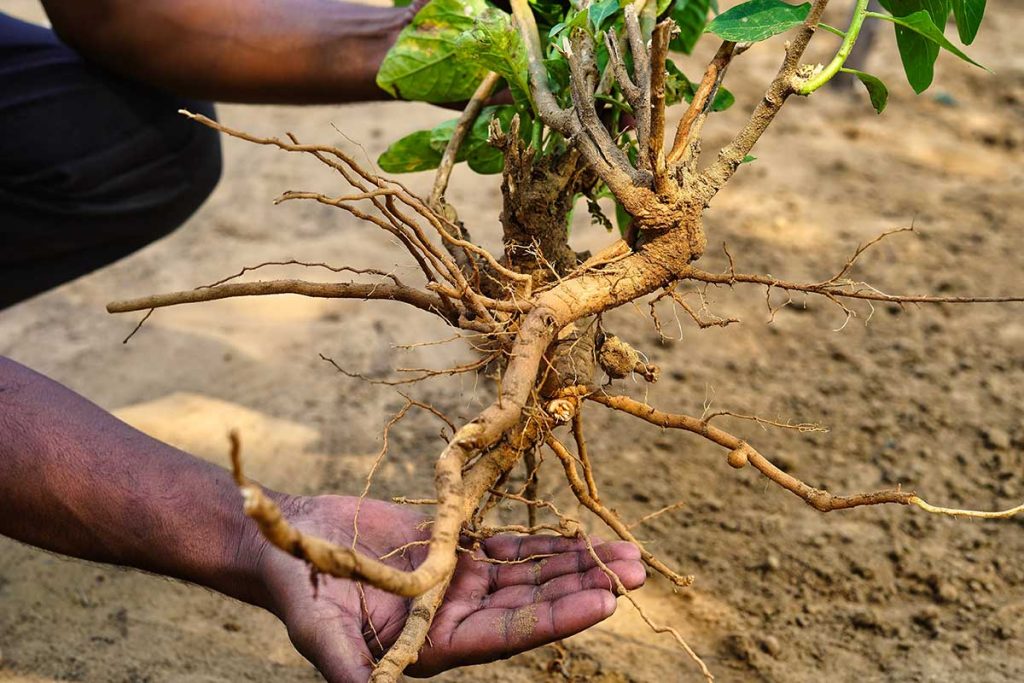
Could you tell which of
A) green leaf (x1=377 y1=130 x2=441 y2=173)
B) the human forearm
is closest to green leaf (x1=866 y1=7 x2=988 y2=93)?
green leaf (x1=377 y1=130 x2=441 y2=173)

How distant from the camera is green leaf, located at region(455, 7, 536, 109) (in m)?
1.29

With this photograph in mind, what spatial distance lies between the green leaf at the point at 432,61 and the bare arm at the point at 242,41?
0.37 m

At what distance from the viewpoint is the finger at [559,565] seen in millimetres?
1251

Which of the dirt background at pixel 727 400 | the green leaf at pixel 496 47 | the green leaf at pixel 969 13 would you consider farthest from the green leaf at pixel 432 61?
the green leaf at pixel 969 13

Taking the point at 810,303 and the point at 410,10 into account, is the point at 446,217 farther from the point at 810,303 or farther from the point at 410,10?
the point at 810,303

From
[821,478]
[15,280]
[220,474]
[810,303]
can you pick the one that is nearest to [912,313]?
[810,303]

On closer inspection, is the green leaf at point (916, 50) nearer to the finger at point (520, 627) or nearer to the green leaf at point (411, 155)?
the green leaf at point (411, 155)

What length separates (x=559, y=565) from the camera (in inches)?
49.8

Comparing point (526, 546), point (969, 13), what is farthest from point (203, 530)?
point (969, 13)

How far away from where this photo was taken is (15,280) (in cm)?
203

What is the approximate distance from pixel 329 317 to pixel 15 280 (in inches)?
28.7

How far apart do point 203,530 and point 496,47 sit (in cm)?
78

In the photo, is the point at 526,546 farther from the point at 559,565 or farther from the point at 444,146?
the point at 444,146

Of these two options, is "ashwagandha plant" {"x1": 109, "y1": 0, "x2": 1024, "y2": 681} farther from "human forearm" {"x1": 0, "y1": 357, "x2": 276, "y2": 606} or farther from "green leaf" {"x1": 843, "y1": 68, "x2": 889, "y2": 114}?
"human forearm" {"x1": 0, "y1": 357, "x2": 276, "y2": 606}
